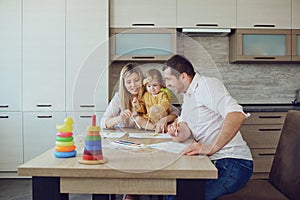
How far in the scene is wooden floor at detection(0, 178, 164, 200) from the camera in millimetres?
2952

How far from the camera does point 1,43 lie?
3.61 m

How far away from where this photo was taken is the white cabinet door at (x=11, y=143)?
3.61 meters

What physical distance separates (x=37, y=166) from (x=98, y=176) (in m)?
0.22

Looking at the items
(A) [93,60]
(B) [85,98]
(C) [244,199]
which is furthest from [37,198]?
(C) [244,199]

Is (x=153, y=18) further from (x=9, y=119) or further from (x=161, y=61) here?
(x=161, y=61)

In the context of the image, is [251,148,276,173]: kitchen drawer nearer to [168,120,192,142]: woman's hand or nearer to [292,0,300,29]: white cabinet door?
[292,0,300,29]: white cabinet door

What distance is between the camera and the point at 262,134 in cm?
346

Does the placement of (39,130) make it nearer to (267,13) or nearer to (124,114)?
(124,114)

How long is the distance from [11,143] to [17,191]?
26.1 inches

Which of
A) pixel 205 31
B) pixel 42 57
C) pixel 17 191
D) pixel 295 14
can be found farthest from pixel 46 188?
pixel 295 14

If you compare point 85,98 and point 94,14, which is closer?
point 85,98

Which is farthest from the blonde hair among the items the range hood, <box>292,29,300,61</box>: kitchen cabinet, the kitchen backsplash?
<box>292,29,300,61</box>: kitchen cabinet

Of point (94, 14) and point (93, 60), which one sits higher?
point (94, 14)

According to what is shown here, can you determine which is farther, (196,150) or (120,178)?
(196,150)
